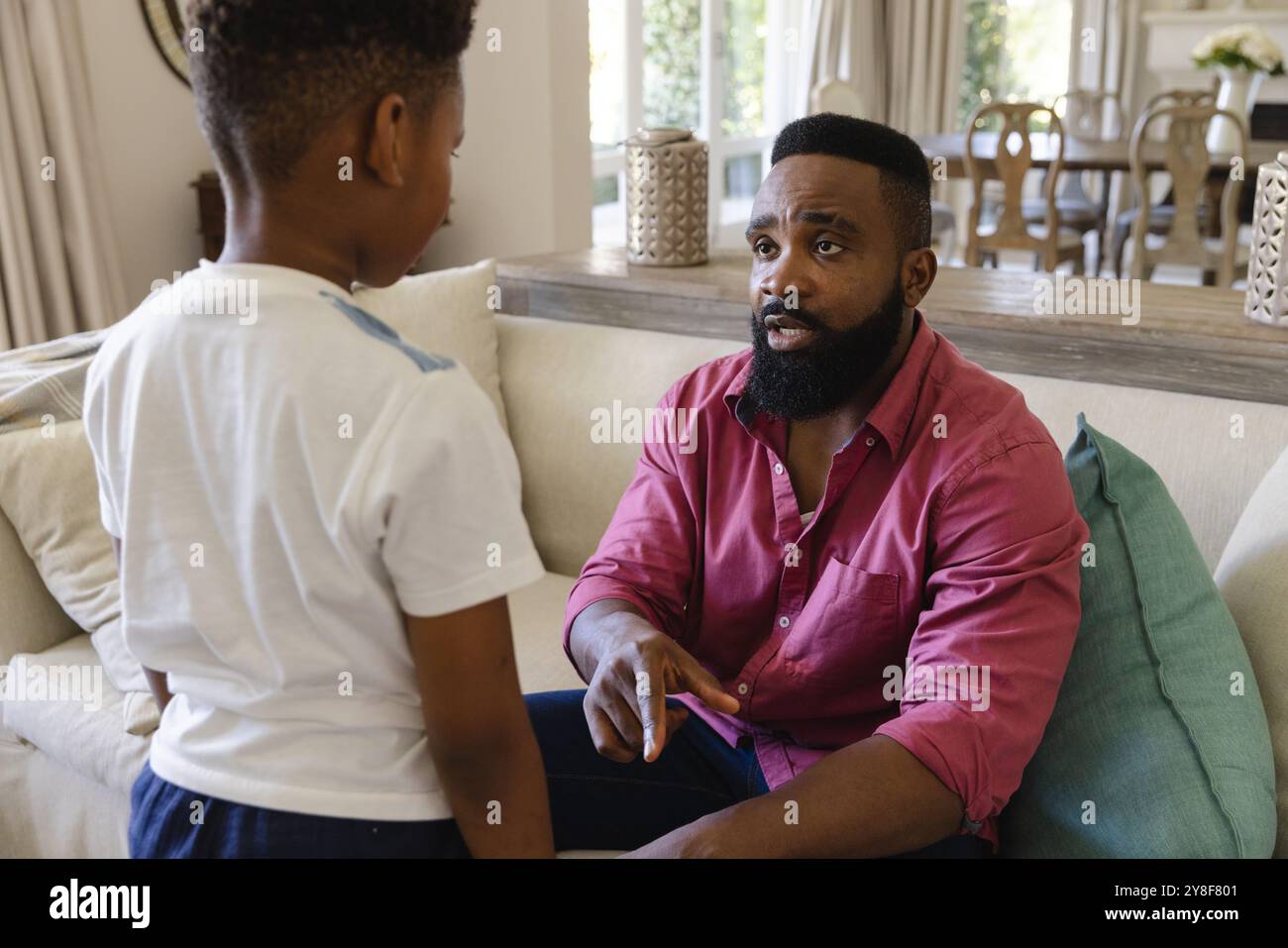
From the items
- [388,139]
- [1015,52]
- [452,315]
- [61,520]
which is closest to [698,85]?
[1015,52]

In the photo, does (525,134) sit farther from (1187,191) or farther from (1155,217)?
(1155,217)

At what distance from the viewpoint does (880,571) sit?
1.27 meters

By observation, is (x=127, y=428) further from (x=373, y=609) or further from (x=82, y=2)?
(x=82, y=2)

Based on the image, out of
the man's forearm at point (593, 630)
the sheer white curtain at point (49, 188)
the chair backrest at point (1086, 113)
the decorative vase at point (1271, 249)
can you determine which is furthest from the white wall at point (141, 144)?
the chair backrest at point (1086, 113)

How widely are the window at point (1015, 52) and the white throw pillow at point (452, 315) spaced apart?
5762mm

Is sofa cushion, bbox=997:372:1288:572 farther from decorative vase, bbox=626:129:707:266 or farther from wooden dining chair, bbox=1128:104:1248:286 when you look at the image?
wooden dining chair, bbox=1128:104:1248:286

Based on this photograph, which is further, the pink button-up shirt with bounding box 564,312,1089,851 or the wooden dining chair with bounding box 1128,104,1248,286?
the wooden dining chair with bounding box 1128,104,1248,286

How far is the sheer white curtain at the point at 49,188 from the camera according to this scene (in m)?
3.22

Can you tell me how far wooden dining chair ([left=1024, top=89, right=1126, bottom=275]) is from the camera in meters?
5.20

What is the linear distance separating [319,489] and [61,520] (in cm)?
128

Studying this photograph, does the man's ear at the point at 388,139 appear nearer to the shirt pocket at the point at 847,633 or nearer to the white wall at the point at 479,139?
the shirt pocket at the point at 847,633

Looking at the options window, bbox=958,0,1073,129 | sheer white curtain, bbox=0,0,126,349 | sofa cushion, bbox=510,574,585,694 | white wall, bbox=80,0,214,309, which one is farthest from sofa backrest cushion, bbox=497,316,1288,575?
window, bbox=958,0,1073,129

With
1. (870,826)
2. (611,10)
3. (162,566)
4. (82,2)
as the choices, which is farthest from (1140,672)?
(611,10)

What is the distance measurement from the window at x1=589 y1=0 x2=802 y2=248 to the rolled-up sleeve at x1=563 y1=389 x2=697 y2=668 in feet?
11.8
